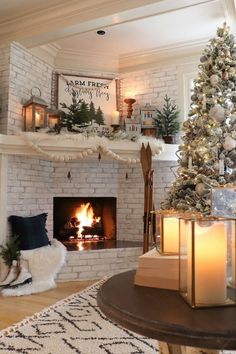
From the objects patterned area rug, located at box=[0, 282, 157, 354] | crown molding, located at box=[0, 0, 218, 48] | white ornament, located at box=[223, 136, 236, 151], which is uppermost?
crown molding, located at box=[0, 0, 218, 48]

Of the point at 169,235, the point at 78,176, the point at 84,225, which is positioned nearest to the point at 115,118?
the point at 78,176

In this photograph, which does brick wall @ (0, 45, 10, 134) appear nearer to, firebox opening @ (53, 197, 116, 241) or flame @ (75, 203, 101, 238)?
firebox opening @ (53, 197, 116, 241)

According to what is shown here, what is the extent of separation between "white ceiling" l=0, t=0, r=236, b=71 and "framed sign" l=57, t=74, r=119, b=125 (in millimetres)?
Result: 218

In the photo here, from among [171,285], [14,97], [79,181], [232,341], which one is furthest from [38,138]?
[232,341]

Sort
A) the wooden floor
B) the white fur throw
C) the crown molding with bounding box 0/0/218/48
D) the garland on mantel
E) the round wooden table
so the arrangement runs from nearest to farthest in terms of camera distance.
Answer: the round wooden table → the wooden floor → the crown molding with bounding box 0/0/218/48 → the white fur throw → the garland on mantel

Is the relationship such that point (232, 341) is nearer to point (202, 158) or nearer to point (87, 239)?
point (202, 158)

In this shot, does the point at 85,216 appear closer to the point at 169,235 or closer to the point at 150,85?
the point at 150,85

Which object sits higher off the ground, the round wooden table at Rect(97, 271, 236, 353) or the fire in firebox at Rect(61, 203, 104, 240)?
the round wooden table at Rect(97, 271, 236, 353)

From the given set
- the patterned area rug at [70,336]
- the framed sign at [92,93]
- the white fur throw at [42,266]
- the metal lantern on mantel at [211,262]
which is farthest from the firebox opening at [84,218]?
the metal lantern on mantel at [211,262]

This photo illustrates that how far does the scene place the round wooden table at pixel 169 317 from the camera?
76 centimetres

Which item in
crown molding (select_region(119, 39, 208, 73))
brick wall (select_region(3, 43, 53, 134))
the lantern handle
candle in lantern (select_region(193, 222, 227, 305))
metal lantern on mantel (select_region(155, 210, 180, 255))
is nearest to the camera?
candle in lantern (select_region(193, 222, 227, 305))

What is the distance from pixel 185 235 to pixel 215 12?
11.6 ft

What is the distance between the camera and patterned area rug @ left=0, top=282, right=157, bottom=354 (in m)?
2.12

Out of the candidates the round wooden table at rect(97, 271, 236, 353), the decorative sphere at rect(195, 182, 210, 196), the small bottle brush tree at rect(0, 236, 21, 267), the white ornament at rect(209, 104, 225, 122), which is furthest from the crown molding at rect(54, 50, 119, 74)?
the round wooden table at rect(97, 271, 236, 353)
